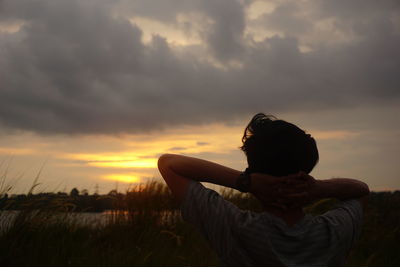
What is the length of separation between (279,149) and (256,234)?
0.33 metres

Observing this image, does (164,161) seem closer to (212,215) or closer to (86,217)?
(212,215)

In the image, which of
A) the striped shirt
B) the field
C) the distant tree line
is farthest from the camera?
the distant tree line

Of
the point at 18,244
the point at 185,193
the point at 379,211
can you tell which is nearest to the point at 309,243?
the point at 185,193

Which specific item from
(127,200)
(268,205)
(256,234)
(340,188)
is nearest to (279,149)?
(268,205)

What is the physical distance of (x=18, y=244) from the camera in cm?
495

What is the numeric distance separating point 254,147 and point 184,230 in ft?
22.0

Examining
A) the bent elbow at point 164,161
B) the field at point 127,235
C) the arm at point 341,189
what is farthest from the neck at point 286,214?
the field at point 127,235

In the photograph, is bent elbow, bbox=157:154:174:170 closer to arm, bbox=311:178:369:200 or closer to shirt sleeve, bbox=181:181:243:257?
shirt sleeve, bbox=181:181:243:257

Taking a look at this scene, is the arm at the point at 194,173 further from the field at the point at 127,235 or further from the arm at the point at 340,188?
the field at the point at 127,235

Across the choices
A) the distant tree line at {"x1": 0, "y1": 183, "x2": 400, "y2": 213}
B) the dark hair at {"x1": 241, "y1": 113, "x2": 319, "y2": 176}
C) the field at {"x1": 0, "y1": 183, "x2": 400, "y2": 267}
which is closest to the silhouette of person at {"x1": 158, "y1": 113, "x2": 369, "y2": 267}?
the dark hair at {"x1": 241, "y1": 113, "x2": 319, "y2": 176}

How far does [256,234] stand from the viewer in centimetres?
161

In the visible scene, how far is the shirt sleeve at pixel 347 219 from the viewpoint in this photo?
5.80 ft

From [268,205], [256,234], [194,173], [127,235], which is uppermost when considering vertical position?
[194,173]

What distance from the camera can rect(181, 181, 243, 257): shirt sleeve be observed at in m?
1.63
